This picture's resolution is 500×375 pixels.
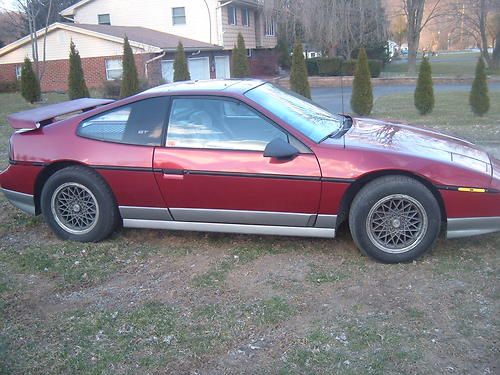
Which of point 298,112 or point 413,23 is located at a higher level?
point 413,23

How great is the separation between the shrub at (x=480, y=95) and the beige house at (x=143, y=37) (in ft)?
55.8

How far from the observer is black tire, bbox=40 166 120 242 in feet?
15.6

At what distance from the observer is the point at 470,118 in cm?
1323

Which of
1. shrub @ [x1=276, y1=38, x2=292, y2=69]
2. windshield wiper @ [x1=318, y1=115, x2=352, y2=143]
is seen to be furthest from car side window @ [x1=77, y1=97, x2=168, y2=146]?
shrub @ [x1=276, y1=38, x2=292, y2=69]

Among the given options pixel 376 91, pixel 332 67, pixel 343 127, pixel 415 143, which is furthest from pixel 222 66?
pixel 415 143

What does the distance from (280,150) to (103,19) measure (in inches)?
1231

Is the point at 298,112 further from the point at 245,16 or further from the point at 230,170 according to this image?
the point at 245,16

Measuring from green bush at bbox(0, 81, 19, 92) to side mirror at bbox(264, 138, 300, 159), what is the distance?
86.9 feet

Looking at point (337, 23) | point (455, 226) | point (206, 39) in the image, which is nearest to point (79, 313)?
point (455, 226)

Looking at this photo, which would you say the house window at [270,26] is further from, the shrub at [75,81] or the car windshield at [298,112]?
the car windshield at [298,112]

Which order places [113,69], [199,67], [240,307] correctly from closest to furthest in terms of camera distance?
1. [240,307]
2. [113,69]
3. [199,67]

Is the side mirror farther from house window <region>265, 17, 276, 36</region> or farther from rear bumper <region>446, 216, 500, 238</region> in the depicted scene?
house window <region>265, 17, 276, 36</region>

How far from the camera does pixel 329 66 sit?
111 feet

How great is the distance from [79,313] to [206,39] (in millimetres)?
28938
